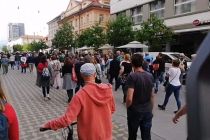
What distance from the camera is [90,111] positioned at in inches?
155

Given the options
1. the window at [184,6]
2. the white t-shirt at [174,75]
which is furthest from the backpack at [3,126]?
the window at [184,6]

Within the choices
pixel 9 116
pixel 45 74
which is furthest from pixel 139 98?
pixel 45 74

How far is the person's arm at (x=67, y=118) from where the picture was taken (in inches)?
148

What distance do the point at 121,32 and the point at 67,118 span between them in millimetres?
36074

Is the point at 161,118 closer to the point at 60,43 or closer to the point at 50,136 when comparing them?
the point at 50,136

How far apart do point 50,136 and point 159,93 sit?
27.4 feet

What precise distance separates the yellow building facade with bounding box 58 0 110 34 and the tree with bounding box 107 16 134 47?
80.0ft

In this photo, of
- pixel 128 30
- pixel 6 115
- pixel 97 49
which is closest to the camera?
pixel 6 115

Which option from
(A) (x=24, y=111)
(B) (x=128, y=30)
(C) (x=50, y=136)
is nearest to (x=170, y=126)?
(C) (x=50, y=136)

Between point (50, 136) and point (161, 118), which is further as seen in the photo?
point (161, 118)

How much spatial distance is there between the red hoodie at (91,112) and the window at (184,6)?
30355 mm

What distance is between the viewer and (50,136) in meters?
7.87

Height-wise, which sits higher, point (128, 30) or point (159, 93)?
point (128, 30)

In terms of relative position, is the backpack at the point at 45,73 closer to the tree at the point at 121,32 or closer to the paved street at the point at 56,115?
the paved street at the point at 56,115
